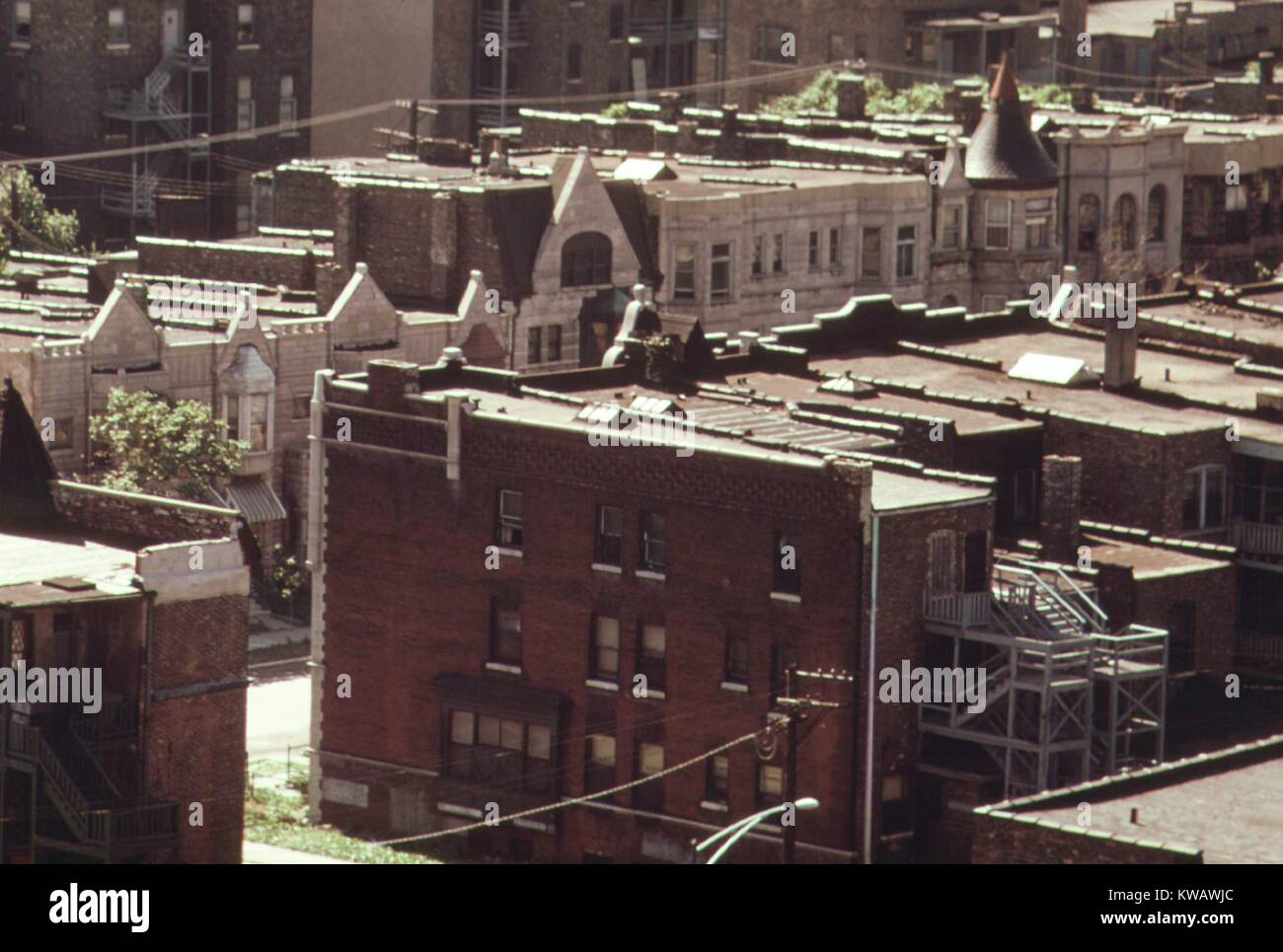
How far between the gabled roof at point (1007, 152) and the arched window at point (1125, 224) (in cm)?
588

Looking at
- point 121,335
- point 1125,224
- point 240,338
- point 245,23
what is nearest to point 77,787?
point 121,335

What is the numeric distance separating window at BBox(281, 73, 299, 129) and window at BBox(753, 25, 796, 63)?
26463 millimetres

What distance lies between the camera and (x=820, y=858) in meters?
73.8

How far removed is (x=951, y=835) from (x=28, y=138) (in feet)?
253

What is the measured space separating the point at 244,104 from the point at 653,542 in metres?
74.1

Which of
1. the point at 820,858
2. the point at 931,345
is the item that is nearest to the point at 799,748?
the point at 820,858

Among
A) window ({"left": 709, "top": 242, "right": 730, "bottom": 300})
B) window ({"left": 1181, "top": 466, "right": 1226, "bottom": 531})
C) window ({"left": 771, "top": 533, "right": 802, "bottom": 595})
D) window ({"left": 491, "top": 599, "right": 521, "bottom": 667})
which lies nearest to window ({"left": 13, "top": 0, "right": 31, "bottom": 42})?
window ({"left": 709, "top": 242, "right": 730, "bottom": 300})

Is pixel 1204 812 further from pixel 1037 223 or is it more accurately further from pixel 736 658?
pixel 1037 223

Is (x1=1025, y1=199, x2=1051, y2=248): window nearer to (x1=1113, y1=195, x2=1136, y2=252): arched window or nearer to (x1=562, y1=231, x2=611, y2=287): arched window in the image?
(x1=1113, y1=195, x2=1136, y2=252): arched window

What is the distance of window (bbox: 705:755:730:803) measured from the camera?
7525 cm

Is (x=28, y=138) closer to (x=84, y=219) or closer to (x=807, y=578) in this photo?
(x=84, y=219)

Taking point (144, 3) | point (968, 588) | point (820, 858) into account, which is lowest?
point (820, 858)

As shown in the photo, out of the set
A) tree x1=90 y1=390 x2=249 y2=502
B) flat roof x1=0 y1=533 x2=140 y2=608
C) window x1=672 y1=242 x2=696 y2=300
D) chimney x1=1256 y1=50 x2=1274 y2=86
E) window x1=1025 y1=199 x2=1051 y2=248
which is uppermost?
chimney x1=1256 y1=50 x2=1274 y2=86
